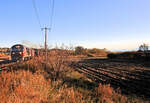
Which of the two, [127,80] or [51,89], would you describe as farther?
[127,80]

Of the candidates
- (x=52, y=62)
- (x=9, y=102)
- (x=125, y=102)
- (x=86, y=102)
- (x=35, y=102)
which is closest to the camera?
(x=9, y=102)

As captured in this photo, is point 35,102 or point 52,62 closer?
point 35,102

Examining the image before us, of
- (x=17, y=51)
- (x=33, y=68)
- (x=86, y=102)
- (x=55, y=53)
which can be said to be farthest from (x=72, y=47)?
(x=17, y=51)

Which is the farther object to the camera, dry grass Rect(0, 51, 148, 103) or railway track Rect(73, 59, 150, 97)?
railway track Rect(73, 59, 150, 97)

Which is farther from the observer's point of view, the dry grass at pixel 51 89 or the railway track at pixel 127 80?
the railway track at pixel 127 80

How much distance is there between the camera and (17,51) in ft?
63.3

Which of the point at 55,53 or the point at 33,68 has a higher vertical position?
the point at 55,53

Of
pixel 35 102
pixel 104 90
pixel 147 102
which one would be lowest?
pixel 147 102

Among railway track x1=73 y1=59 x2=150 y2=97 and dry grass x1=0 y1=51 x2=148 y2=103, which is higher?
dry grass x1=0 y1=51 x2=148 y2=103

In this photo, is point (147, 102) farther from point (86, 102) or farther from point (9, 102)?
point (9, 102)

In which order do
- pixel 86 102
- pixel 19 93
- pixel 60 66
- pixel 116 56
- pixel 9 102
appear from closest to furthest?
pixel 9 102 < pixel 19 93 < pixel 86 102 < pixel 60 66 < pixel 116 56

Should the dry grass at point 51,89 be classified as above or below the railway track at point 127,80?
above

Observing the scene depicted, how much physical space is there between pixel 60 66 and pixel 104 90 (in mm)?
4071

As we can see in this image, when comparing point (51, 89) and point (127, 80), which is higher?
point (51, 89)
